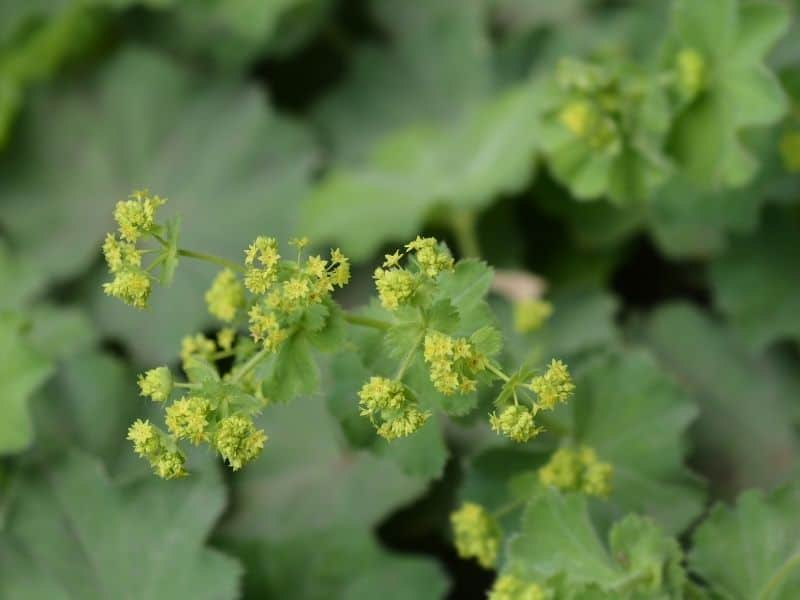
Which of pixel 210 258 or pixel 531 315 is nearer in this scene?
pixel 210 258

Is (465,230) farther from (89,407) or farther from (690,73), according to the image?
(89,407)

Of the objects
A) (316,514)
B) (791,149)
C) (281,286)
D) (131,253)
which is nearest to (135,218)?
(131,253)

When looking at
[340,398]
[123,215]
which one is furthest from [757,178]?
[123,215]

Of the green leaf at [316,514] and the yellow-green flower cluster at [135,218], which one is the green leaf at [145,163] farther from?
the yellow-green flower cluster at [135,218]

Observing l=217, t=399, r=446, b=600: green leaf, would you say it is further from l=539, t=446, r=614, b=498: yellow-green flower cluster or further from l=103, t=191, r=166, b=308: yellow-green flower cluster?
l=103, t=191, r=166, b=308: yellow-green flower cluster

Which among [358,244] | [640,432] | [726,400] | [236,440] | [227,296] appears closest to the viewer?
[236,440]
